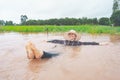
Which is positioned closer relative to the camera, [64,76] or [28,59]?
[64,76]

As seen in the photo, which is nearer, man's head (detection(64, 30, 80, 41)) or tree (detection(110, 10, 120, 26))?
man's head (detection(64, 30, 80, 41))

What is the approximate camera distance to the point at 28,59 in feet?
22.6

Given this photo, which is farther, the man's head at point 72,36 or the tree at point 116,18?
the tree at point 116,18

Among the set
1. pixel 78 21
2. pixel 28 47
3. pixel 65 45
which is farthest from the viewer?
pixel 78 21

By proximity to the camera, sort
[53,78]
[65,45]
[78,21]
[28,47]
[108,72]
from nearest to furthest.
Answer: [53,78]
[108,72]
[28,47]
[65,45]
[78,21]

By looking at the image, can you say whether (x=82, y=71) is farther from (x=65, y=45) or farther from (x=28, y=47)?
(x=65, y=45)

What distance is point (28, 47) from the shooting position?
6504 millimetres

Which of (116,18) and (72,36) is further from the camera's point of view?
(116,18)

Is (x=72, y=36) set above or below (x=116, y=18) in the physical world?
below

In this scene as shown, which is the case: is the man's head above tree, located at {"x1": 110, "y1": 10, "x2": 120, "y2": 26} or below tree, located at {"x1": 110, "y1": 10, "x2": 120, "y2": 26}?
below

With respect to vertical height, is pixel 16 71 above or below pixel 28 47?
below

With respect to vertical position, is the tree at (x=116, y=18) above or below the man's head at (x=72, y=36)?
above

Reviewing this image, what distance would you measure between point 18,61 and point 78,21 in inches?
1374

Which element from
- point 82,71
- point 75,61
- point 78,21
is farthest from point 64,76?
point 78,21
